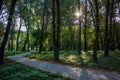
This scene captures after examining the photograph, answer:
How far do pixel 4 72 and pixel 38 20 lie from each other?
27343 mm

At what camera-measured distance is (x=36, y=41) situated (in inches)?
1249

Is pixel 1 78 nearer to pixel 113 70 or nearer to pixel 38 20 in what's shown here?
pixel 113 70

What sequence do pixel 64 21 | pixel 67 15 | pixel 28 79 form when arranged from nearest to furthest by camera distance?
pixel 28 79, pixel 67 15, pixel 64 21

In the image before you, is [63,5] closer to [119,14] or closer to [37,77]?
[119,14]

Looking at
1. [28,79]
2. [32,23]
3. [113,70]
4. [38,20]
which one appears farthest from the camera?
[32,23]

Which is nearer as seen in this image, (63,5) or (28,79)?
(28,79)

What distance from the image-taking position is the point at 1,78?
898 cm

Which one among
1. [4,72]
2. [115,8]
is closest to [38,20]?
[115,8]

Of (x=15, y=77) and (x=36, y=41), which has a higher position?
(x=36, y=41)

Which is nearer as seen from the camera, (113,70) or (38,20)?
(113,70)

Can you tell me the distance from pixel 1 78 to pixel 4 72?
125cm

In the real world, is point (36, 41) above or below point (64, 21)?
below

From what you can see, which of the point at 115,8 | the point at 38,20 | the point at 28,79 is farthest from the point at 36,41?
the point at 28,79

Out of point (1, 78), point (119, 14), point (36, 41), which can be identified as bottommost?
point (1, 78)
